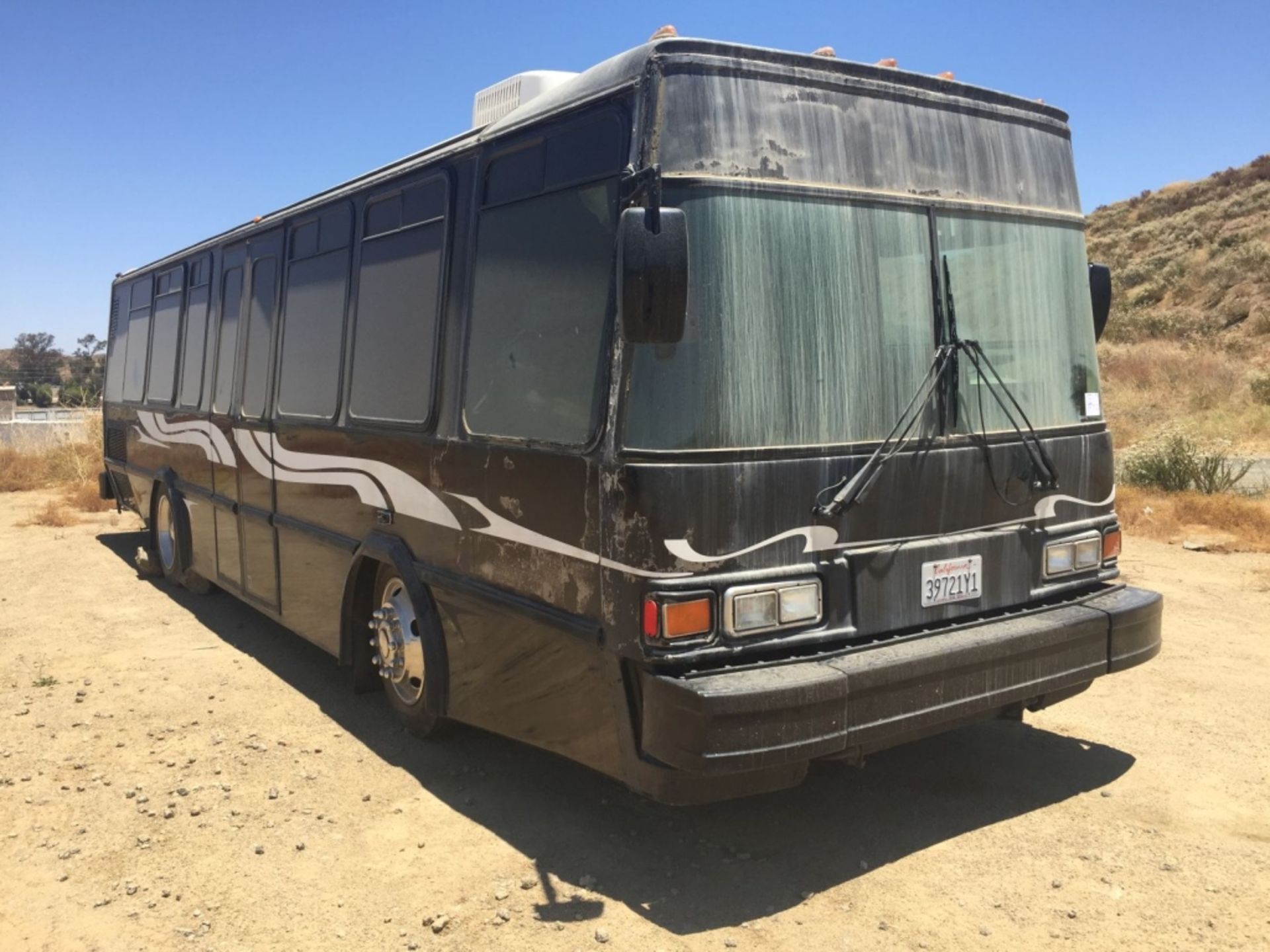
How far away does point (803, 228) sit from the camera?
393 centimetres

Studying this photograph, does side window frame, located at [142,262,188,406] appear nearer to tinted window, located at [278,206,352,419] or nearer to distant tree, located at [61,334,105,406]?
tinted window, located at [278,206,352,419]

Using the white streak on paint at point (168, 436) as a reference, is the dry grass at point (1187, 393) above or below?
above

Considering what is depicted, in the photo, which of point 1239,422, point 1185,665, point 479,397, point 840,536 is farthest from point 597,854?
point 1239,422

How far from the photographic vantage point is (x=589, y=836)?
4.37 metres

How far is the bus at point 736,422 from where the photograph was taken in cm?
367

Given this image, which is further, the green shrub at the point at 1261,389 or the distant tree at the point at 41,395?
the distant tree at the point at 41,395

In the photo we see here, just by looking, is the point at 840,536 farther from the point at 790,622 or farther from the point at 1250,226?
the point at 1250,226

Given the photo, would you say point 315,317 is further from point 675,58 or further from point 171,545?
point 171,545

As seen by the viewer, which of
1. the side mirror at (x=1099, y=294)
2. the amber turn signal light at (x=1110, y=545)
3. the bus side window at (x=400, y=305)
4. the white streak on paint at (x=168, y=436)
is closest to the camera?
the amber turn signal light at (x=1110, y=545)

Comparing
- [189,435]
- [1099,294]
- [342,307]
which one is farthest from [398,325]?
[189,435]

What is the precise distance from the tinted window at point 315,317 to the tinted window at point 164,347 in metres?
2.95

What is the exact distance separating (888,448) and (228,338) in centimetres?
552

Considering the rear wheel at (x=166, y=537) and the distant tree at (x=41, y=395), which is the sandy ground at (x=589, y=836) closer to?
the rear wheel at (x=166, y=537)

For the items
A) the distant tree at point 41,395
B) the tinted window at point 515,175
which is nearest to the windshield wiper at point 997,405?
the tinted window at point 515,175
